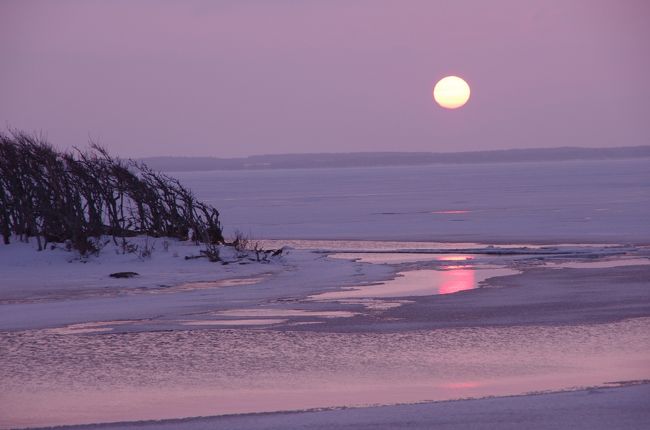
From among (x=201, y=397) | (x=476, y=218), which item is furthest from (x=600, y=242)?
(x=201, y=397)

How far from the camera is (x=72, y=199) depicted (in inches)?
899

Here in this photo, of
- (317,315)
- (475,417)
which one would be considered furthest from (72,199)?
(475,417)

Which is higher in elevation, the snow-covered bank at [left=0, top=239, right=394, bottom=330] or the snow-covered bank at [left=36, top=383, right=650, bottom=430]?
the snow-covered bank at [left=0, top=239, right=394, bottom=330]

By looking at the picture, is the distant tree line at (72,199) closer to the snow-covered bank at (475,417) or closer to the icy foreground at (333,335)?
the icy foreground at (333,335)

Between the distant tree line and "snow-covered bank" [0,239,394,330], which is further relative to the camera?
the distant tree line

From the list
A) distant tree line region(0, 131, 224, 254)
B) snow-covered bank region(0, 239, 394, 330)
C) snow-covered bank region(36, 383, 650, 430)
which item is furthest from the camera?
distant tree line region(0, 131, 224, 254)

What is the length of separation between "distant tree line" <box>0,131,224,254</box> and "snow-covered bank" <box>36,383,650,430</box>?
14.4 metres

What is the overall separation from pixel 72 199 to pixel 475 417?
645 inches

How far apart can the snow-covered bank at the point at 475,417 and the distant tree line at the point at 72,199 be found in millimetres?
14359

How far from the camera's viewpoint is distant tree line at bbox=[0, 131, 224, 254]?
22531 mm

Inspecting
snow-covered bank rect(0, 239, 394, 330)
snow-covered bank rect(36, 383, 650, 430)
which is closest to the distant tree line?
snow-covered bank rect(0, 239, 394, 330)

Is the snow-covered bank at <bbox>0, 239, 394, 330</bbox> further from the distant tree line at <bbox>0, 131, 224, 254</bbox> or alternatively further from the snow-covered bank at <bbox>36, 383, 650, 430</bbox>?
the snow-covered bank at <bbox>36, 383, 650, 430</bbox>

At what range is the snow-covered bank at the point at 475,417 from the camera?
25.3 feet

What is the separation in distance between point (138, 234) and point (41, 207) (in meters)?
2.22
